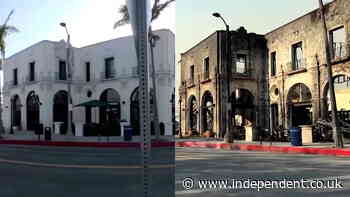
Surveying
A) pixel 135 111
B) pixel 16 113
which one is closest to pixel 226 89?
pixel 135 111

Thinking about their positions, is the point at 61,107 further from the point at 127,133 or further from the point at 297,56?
the point at 297,56

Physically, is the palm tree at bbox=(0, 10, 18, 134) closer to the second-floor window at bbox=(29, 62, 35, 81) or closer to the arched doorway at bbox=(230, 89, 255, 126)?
the second-floor window at bbox=(29, 62, 35, 81)

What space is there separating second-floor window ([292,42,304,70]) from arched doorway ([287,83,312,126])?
0.09 metres

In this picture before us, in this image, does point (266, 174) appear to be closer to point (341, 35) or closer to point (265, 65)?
point (265, 65)

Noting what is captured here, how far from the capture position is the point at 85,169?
1.65 meters

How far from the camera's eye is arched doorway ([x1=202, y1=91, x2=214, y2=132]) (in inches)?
75.2

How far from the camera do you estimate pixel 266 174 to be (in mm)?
1982

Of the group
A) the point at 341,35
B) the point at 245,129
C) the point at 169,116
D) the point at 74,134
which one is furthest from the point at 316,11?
the point at 74,134

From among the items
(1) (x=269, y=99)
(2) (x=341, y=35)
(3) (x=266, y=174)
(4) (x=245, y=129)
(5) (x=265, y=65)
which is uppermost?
(2) (x=341, y=35)

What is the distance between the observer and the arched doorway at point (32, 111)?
1.55m

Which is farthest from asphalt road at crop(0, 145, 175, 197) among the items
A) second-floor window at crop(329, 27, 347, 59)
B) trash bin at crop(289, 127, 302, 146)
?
second-floor window at crop(329, 27, 347, 59)

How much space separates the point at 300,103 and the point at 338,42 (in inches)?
11.0

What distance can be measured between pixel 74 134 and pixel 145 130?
287 mm

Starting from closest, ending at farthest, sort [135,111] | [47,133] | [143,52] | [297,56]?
1. [143,52]
2. [135,111]
3. [47,133]
4. [297,56]
